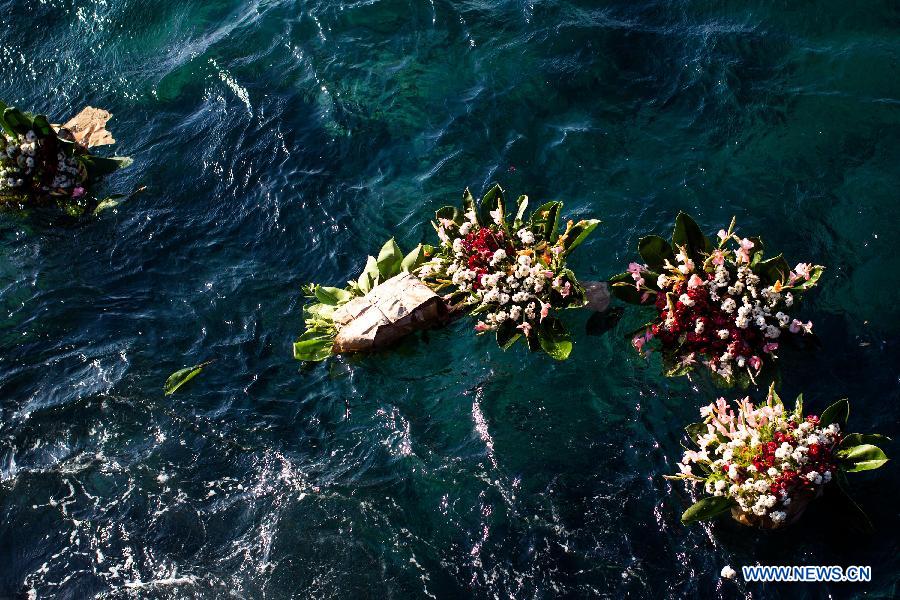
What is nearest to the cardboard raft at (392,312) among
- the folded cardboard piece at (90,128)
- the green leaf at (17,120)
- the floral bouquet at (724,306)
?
the floral bouquet at (724,306)

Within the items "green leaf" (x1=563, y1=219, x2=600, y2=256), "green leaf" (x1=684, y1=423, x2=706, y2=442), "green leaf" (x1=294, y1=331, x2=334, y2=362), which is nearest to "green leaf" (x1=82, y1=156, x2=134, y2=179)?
"green leaf" (x1=294, y1=331, x2=334, y2=362)

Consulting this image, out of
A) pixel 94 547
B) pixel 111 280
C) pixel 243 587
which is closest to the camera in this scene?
pixel 243 587

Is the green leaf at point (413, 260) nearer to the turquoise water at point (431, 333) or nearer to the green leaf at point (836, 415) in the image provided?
the turquoise water at point (431, 333)

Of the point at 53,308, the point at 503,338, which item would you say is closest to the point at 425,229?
the point at 503,338

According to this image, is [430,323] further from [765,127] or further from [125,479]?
[765,127]

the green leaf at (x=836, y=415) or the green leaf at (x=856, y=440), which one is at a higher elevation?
the green leaf at (x=836, y=415)

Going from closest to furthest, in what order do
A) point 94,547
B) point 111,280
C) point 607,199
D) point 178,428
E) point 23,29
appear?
1. point 94,547
2. point 178,428
3. point 607,199
4. point 111,280
5. point 23,29

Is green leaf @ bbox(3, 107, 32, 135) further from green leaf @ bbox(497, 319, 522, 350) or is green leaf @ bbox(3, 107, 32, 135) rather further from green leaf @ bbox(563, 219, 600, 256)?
green leaf @ bbox(563, 219, 600, 256)
